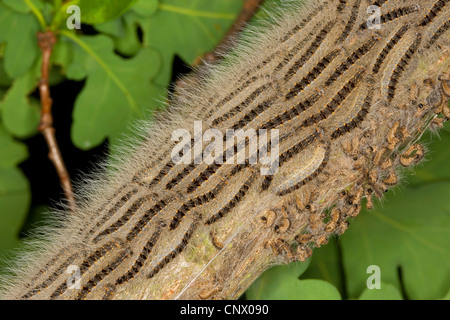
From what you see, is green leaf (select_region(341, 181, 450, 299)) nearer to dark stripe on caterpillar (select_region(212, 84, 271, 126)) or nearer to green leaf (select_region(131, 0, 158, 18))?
dark stripe on caterpillar (select_region(212, 84, 271, 126))

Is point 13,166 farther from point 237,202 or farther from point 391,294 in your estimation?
point 391,294

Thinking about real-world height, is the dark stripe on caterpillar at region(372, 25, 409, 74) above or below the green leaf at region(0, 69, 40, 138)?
below

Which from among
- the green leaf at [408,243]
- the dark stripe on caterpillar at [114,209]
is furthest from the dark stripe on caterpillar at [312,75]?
the dark stripe on caterpillar at [114,209]

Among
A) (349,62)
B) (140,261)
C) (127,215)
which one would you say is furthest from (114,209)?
(349,62)

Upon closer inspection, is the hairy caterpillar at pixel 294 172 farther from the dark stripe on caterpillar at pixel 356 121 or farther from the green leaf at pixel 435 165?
the green leaf at pixel 435 165

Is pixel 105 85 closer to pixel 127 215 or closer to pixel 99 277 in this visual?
pixel 127 215

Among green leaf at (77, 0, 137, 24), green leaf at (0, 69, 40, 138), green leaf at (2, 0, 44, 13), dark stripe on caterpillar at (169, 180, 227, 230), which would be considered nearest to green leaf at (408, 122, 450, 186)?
dark stripe on caterpillar at (169, 180, 227, 230)

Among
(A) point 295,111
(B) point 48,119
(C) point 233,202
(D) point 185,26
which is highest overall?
(D) point 185,26
